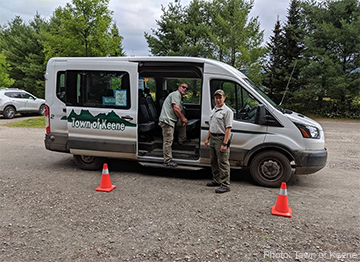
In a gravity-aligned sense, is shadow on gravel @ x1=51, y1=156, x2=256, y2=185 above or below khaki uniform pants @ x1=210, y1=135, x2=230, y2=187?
below

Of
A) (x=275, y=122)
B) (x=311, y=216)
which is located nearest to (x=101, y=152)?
(x=275, y=122)

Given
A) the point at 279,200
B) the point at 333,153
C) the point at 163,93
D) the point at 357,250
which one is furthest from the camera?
the point at 333,153

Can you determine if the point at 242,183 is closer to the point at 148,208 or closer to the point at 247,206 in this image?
the point at 247,206

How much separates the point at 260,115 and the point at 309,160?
1247 millimetres

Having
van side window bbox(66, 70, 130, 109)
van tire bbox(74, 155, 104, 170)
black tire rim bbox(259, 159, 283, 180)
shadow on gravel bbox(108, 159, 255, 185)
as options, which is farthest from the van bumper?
van tire bbox(74, 155, 104, 170)

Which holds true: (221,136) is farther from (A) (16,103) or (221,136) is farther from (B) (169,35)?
(B) (169,35)

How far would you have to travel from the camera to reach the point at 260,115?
18.0ft

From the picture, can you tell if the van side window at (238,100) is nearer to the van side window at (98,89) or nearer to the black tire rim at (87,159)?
the van side window at (98,89)

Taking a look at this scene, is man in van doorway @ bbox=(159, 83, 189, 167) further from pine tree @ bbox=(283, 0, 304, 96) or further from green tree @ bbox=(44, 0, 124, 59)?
pine tree @ bbox=(283, 0, 304, 96)

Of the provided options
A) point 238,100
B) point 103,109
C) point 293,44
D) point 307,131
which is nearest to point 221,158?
point 238,100

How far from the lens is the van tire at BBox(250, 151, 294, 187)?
564 cm

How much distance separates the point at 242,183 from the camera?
602 cm

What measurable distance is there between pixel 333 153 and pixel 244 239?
6.54 m

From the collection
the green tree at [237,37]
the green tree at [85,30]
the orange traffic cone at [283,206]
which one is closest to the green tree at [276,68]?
the green tree at [237,37]
